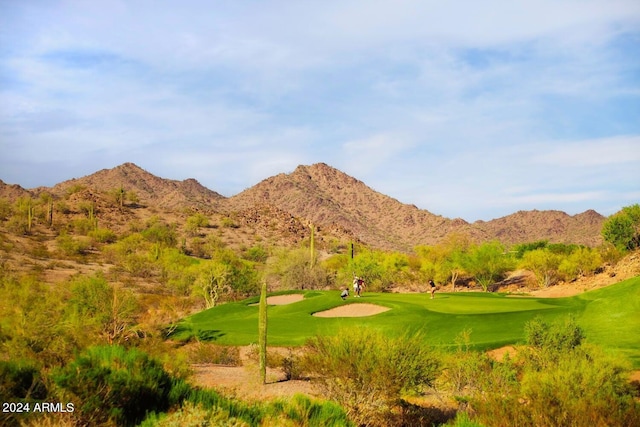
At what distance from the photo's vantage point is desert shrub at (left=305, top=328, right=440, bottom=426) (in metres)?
13.2

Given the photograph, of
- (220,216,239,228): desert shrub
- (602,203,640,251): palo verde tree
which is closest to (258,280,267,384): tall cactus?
(602,203,640,251): palo verde tree

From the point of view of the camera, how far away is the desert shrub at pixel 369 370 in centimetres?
1323

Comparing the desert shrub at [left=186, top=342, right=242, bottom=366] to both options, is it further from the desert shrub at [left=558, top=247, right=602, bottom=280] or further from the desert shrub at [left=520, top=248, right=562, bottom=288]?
the desert shrub at [left=520, top=248, right=562, bottom=288]

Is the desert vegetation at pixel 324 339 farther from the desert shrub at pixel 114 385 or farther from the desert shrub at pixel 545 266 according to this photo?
the desert shrub at pixel 545 266

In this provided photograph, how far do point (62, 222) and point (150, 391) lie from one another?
301ft

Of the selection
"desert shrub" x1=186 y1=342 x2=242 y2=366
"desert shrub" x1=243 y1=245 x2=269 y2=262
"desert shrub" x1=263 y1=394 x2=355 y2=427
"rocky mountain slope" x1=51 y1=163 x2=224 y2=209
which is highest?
"rocky mountain slope" x1=51 y1=163 x2=224 y2=209

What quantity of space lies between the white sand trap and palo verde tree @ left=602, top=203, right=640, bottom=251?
50.7 meters

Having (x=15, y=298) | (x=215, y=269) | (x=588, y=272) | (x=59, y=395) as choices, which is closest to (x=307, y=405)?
(x=59, y=395)

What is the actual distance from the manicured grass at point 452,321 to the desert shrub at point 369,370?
718 cm

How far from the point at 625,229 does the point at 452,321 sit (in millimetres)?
56341

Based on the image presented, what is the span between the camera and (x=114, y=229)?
94562 millimetres

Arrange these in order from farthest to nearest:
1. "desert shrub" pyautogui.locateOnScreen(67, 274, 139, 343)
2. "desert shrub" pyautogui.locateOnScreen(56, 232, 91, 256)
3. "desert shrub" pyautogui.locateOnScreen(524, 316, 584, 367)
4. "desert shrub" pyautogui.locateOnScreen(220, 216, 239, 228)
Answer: "desert shrub" pyautogui.locateOnScreen(220, 216, 239, 228), "desert shrub" pyautogui.locateOnScreen(56, 232, 91, 256), "desert shrub" pyautogui.locateOnScreen(67, 274, 139, 343), "desert shrub" pyautogui.locateOnScreen(524, 316, 584, 367)

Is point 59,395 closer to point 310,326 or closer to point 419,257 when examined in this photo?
point 310,326

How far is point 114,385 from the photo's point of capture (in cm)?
→ 877
